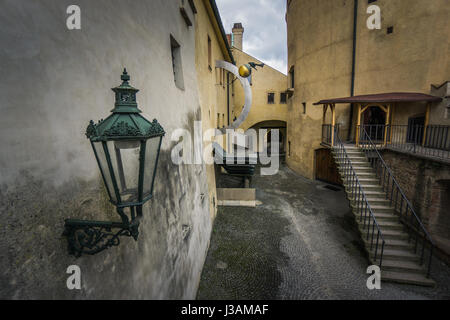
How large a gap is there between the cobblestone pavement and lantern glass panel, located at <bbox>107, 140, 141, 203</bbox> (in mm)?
4584

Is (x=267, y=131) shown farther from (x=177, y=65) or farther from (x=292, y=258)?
(x=177, y=65)

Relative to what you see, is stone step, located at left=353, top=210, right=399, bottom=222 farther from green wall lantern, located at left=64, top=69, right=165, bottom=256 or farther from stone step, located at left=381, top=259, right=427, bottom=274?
green wall lantern, located at left=64, top=69, right=165, bottom=256

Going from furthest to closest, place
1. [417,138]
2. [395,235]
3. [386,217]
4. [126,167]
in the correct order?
1. [417,138]
2. [386,217]
3. [395,235]
4. [126,167]

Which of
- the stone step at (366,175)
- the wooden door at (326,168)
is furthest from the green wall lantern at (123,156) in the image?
the wooden door at (326,168)

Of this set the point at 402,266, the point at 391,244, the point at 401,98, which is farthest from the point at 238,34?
the point at 402,266

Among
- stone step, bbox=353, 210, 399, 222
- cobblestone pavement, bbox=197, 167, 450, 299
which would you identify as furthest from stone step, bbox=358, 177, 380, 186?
cobblestone pavement, bbox=197, 167, 450, 299

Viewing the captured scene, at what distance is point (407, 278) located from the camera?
5.50m

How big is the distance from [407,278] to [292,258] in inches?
111

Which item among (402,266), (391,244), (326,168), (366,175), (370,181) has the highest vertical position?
(366,175)

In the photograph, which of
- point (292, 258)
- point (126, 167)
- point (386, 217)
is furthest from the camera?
point (386, 217)

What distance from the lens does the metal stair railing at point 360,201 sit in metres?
6.01

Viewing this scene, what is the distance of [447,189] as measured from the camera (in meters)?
6.41

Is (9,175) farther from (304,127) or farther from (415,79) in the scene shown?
(304,127)
